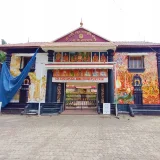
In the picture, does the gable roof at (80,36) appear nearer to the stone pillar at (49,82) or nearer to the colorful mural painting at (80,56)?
the colorful mural painting at (80,56)

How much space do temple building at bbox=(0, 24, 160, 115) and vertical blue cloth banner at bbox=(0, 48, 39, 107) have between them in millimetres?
686

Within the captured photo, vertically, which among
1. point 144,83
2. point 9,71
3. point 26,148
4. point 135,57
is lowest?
point 26,148

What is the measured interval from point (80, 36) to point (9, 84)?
7.58m

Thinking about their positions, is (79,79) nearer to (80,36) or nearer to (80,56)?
(80,56)

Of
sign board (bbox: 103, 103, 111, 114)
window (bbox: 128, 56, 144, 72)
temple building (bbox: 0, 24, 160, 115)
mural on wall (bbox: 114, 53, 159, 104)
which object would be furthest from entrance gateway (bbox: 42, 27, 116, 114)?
window (bbox: 128, 56, 144, 72)

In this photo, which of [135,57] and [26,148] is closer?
[26,148]

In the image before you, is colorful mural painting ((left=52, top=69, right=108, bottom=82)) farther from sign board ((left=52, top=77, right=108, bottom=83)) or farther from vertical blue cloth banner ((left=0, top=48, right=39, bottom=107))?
vertical blue cloth banner ((left=0, top=48, right=39, bottom=107))

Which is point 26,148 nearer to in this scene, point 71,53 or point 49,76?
point 49,76

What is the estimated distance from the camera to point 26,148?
4543 millimetres

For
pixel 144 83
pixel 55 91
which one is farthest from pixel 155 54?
pixel 55 91

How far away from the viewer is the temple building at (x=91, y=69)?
41.0ft

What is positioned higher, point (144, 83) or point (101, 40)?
point (101, 40)

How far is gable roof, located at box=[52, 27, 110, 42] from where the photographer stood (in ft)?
44.1

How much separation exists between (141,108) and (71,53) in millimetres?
7645
